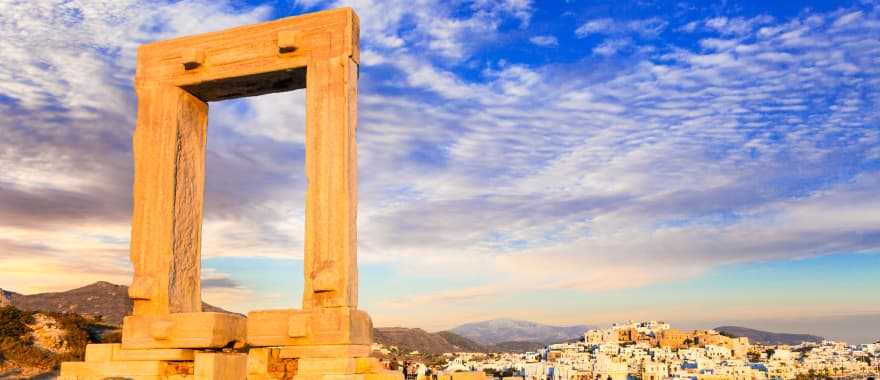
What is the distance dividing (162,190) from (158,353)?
6.31ft

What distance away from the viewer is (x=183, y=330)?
27.8ft

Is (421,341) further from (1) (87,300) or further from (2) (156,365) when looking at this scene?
(2) (156,365)

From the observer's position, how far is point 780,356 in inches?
5197

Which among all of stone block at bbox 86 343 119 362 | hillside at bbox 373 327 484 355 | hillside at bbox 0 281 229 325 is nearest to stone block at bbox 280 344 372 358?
stone block at bbox 86 343 119 362

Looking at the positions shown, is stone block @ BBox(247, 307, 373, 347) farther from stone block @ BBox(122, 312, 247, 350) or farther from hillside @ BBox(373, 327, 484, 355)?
hillside @ BBox(373, 327, 484, 355)

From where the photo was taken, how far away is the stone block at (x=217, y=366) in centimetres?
815

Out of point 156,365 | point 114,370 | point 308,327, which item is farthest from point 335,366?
point 114,370

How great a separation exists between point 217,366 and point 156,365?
91 cm

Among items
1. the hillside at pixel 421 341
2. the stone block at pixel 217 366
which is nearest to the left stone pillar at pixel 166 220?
the stone block at pixel 217 366

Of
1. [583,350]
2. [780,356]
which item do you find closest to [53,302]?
[583,350]

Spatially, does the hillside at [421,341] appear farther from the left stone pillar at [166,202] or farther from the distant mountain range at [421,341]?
the left stone pillar at [166,202]

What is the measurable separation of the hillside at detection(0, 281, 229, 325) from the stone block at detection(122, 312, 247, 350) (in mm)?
35737

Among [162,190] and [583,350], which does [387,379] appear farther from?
[583,350]

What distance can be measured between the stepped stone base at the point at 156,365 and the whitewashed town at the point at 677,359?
80.9 m
